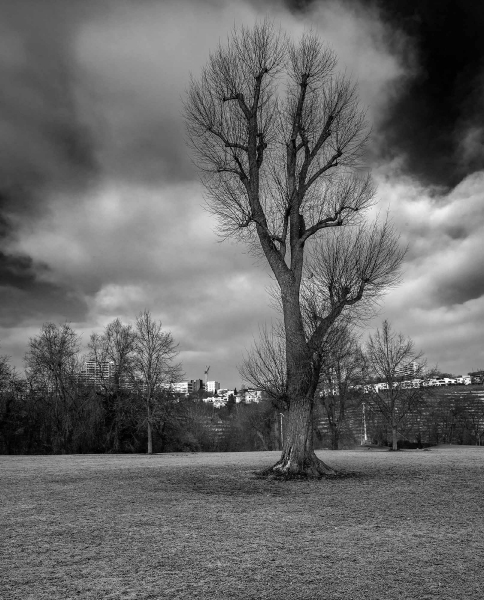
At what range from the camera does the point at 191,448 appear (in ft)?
175

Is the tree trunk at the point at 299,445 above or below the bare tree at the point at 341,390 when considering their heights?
below

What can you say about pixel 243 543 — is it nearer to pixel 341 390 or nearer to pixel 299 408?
pixel 299 408

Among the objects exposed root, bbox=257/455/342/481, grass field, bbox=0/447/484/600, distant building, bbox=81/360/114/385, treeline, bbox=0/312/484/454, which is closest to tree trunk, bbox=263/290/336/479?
exposed root, bbox=257/455/342/481

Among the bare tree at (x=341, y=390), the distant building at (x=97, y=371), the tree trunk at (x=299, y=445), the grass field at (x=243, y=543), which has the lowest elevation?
the grass field at (x=243, y=543)

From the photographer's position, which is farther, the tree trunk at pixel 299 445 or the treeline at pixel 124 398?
the treeline at pixel 124 398

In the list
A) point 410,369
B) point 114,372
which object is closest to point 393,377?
point 410,369

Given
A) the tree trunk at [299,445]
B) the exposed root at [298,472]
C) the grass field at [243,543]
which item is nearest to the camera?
the grass field at [243,543]

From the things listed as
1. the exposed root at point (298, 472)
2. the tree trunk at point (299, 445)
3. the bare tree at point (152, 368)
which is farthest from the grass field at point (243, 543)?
the bare tree at point (152, 368)

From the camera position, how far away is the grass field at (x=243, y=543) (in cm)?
504

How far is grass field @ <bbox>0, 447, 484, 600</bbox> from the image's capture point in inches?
199

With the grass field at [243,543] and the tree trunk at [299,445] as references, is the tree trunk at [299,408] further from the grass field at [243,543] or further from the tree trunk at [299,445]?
the grass field at [243,543]

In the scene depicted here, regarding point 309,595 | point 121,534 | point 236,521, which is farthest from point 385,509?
point 309,595

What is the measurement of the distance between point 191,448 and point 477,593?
5041cm

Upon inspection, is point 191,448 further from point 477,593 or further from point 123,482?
point 477,593
